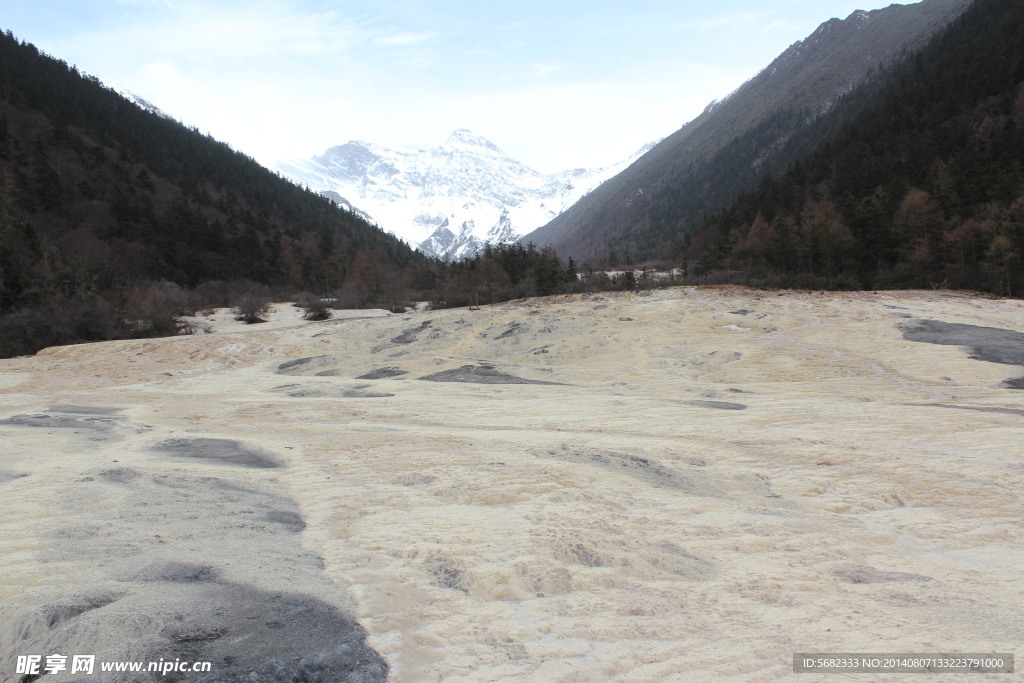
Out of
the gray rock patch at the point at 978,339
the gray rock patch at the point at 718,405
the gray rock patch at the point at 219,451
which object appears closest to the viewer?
the gray rock patch at the point at 219,451

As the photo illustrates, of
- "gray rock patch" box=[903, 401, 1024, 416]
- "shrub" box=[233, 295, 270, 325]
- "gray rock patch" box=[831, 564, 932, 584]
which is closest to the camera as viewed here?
"gray rock patch" box=[831, 564, 932, 584]

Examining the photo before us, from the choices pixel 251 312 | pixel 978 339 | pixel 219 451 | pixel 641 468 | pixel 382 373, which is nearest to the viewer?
pixel 641 468

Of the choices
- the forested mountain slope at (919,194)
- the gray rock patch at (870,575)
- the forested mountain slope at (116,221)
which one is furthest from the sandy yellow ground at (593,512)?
the forested mountain slope at (919,194)

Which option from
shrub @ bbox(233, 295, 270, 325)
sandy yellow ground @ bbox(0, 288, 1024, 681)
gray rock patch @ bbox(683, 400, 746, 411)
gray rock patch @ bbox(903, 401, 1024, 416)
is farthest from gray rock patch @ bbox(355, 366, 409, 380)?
shrub @ bbox(233, 295, 270, 325)

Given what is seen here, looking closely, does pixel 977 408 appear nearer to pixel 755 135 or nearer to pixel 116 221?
pixel 116 221

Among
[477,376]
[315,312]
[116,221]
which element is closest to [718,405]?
[477,376]

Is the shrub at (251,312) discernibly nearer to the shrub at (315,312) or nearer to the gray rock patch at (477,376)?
the shrub at (315,312)

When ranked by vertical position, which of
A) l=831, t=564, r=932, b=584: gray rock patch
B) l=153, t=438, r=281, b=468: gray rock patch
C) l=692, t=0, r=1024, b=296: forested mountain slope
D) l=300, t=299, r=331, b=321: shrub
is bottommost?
l=831, t=564, r=932, b=584: gray rock patch

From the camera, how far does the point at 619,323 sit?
62.1ft

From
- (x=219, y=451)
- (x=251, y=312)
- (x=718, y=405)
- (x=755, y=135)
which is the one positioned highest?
(x=755, y=135)

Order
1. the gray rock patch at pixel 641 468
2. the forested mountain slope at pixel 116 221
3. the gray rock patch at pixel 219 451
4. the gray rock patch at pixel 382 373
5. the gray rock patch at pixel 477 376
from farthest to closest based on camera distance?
the forested mountain slope at pixel 116 221
the gray rock patch at pixel 382 373
the gray rock patch at pixel 477 376
the gray rock patch at pixel 219 451
the gray rock patch at pixel 641 468

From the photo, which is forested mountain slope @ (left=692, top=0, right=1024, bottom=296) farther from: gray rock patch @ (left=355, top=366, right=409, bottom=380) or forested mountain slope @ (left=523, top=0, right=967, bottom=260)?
forested mountain slope @ (left=523, top=0, right=967, bottom=260)

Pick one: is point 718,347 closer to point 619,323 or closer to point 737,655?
point 619,323

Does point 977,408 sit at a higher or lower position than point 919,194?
lower
